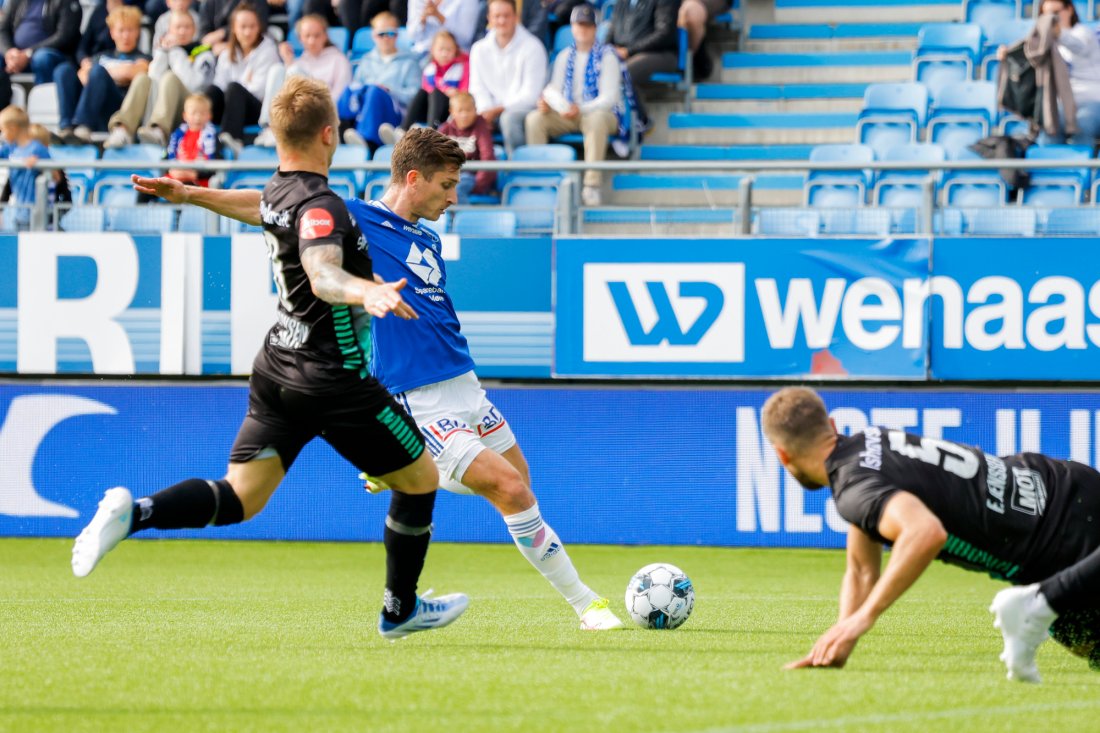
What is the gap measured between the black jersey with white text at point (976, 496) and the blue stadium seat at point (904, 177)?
710 centimetres

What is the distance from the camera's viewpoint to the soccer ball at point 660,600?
7.00m

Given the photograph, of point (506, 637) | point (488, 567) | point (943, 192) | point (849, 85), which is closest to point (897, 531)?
point (506, 637)

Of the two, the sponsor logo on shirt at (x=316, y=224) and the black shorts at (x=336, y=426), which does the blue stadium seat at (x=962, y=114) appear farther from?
the sponsor logo on shirt at (x=316, y=224)

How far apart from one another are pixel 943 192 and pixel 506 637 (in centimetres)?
716

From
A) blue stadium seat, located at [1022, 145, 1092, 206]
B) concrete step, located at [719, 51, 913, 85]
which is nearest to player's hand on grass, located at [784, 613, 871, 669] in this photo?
blue stadium seat, located at [1022, 145, 1092, 206]

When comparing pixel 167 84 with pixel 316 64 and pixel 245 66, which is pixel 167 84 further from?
pixel 316 64

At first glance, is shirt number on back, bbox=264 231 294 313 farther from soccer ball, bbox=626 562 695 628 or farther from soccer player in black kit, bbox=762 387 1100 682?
soccer ball, bbox=626 562 695 628

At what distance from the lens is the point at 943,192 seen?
12.4m

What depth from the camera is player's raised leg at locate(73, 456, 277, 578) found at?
18.1 ft

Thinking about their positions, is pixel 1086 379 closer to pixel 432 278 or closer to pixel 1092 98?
pixel 1092 98

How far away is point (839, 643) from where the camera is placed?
5.00 metres

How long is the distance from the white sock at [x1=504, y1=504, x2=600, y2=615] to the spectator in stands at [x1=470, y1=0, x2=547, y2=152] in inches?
323

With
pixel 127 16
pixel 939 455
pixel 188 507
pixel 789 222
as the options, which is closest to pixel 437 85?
pixel 127 16

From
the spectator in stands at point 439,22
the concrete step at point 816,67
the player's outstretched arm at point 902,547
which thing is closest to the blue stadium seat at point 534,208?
the spectator in stands at point 439,22
